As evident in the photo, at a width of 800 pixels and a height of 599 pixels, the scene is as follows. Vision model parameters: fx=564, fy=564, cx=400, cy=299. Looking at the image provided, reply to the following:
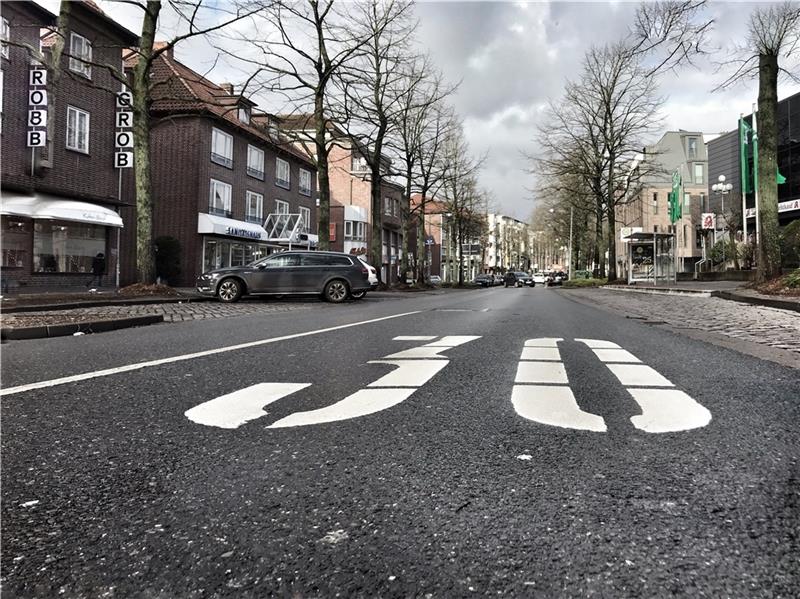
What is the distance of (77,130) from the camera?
21.8 meters

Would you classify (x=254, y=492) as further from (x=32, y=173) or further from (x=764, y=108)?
(x=32, y=173)

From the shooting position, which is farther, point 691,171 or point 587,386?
point 691,171

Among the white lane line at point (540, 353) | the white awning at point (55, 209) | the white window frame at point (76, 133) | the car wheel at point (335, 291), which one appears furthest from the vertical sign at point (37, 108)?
the white lane line at point (540, 353)

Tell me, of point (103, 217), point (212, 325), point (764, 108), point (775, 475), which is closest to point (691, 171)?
point (764, 108)

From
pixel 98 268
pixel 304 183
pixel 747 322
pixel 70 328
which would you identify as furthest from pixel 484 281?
pixel 70 328

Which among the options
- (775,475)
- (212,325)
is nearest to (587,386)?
(775,475)

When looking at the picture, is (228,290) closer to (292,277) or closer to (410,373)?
(292,277)

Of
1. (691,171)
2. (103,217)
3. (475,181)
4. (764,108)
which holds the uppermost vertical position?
(691,171)

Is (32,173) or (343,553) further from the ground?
(32,173)

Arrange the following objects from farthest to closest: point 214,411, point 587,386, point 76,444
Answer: point 587,386 → point 214,411 → point 76,444

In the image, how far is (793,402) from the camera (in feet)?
11.7

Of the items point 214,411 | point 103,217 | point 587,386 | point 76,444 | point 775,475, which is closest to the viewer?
point 775,475

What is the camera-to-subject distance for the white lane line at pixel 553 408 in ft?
9.71

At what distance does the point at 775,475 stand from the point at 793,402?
1.72m
